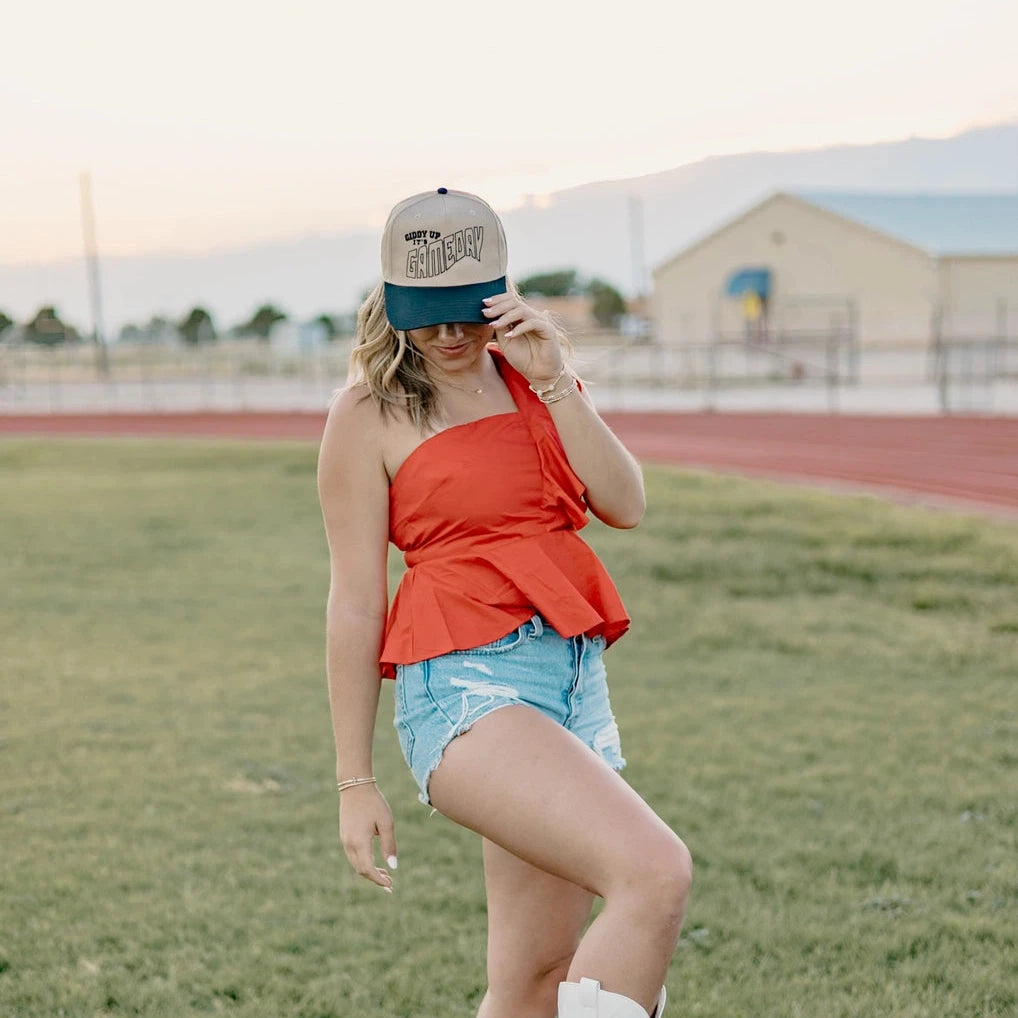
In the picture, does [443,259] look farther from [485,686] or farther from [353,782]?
[353,782]

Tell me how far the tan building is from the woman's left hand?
114 feet

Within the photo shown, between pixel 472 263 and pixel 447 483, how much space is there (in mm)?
386

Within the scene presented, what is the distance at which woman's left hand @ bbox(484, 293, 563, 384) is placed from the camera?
2.35 meters

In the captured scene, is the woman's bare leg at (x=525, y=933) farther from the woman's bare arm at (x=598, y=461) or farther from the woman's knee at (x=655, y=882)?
the woman's bare arm at (x=598, y=461)

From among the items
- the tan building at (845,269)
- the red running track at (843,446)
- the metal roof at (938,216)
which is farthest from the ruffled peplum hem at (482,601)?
the metal roof at (938,216)

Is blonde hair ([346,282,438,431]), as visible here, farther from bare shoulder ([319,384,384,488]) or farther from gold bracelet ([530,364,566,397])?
gold bracelet ([530,364,566,397])

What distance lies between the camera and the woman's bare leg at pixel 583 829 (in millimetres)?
2076

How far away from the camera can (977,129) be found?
4.10m

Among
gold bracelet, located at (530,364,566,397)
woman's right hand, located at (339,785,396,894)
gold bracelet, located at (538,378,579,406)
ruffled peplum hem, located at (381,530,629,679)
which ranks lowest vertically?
woman's right hand, located at (339,785,396,894)

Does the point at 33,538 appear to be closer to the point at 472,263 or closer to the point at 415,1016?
the point at 415,1016

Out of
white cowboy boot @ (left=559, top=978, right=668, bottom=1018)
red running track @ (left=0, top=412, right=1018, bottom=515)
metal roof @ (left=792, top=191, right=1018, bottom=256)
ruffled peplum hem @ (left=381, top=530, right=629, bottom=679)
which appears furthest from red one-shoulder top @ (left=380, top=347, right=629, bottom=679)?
metal roof @ (left=792, top=191, right=1018, bottom=256)

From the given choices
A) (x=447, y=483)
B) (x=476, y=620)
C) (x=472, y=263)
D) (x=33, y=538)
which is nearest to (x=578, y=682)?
(x=476, y=620)

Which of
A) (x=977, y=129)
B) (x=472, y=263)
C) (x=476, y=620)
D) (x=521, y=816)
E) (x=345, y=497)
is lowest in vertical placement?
(x=521, y=816)

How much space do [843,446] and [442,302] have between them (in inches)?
681
